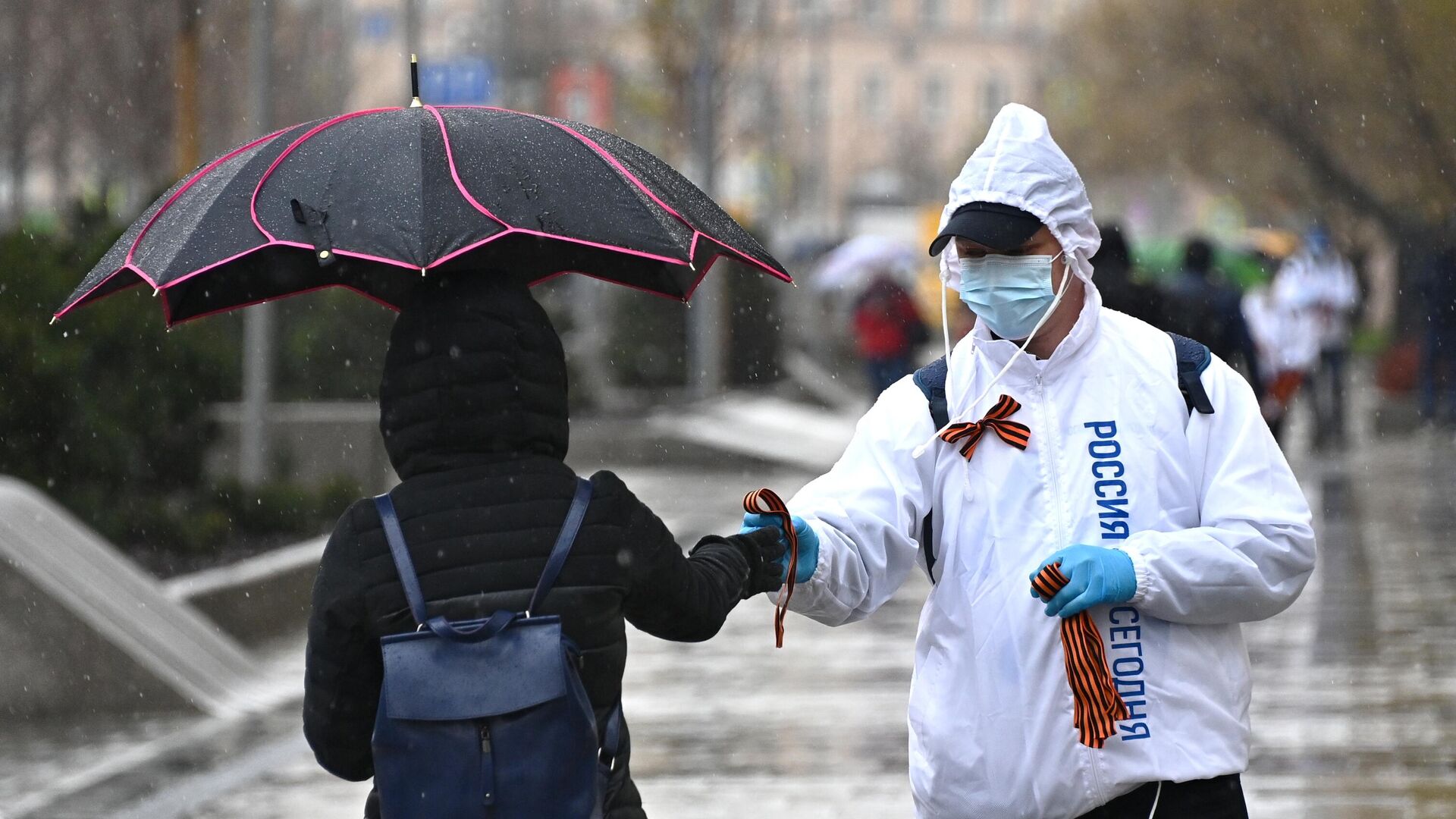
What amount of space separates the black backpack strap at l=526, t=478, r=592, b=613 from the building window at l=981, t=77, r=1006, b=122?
7613cm

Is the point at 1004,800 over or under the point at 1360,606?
over

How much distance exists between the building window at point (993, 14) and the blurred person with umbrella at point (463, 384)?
259 ft

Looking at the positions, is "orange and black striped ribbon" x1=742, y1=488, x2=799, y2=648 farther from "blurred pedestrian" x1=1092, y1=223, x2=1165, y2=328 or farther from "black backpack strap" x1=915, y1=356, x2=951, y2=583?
"blurred pedestrian" x1=1092, y1=223, x2=1165, y2=328

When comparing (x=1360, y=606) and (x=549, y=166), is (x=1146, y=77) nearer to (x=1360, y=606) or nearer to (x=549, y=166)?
(x=1360, y=606)

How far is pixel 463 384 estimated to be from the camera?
3.29 m

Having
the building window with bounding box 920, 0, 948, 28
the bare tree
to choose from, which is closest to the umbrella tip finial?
the bare tree

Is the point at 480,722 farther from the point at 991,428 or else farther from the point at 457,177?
the point at 991,428

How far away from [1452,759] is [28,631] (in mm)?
5405

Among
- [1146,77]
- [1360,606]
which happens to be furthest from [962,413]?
[1146,77]

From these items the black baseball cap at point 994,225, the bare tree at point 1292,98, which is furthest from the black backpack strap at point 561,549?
the bare tree at point 1292,98

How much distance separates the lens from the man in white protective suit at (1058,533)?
3506 mm

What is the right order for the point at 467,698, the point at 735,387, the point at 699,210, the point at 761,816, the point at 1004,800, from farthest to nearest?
the point at 735,387 < the point at 761,816 < the point at 699,210 < the point at 1004,800 < the point at 467,698

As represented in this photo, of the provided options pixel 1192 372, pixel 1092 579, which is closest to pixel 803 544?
pixel 1092 579

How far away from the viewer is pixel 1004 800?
3.53 meters
